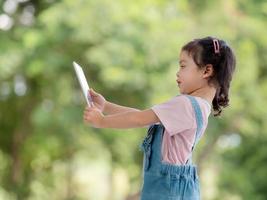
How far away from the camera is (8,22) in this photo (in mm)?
5574

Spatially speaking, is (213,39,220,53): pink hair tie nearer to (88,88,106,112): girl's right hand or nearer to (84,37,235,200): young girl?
(84,37,235,200): young girl

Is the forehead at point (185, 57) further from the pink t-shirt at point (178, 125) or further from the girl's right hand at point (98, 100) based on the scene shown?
the girl's right hand at point (98, 100)

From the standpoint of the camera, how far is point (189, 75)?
1655mm

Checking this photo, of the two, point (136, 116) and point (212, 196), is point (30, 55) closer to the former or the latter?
point (212, 196)

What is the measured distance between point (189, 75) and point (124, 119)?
19 cm

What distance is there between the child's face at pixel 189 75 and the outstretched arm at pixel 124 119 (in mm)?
126

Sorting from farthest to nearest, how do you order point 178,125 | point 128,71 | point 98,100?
1. point 128,71
2. point 98,100
3. point 178,125

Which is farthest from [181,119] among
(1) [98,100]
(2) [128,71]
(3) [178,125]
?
(2) [128,71]

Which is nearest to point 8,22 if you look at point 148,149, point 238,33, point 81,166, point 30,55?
point 30,55

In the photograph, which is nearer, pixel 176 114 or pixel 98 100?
pixel 176 114

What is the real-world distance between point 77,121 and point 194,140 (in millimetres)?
3927

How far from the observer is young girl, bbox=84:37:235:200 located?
1.59m

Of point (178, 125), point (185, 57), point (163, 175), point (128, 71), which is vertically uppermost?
point (185, 57)

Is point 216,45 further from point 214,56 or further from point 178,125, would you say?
point 178,125
